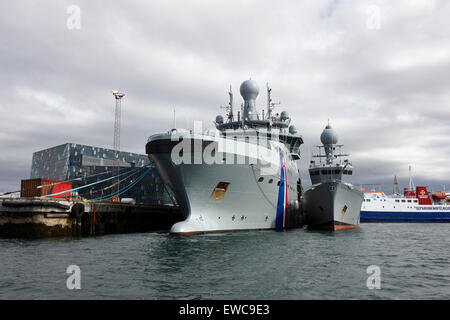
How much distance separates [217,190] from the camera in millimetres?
20031

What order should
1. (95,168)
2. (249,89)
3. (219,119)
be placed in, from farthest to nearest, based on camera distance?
(95,168)
(219,119)
(249,89)

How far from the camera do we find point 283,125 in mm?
33031

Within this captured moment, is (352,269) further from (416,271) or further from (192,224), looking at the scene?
(192,224)

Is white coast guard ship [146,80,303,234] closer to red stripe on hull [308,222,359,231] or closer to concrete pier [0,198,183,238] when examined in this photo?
red stripe on hull [308,222,359,231]

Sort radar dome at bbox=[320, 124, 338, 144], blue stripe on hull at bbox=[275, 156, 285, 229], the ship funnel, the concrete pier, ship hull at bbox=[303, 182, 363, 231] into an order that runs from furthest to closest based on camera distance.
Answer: radar dome at bbox=[320, 124, 338, 144]
the ship funnel
ship hull at bbox=[303, 182, 363, 231]
blue stripe on hull at bbox=[275, 156, 285, 229]
the concrete pier

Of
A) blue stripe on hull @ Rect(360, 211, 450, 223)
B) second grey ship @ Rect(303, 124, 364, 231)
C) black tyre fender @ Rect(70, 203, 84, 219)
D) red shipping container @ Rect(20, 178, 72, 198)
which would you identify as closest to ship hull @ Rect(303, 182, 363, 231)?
second grey ship @ Rect(303, 124, 364, 231)

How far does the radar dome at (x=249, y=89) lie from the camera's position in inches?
1224

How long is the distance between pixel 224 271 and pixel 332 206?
784 inches

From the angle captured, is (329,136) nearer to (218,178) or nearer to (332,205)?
(332,205)

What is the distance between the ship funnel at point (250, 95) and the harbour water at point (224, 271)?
17281 mm

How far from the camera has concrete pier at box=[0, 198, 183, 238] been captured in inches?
850

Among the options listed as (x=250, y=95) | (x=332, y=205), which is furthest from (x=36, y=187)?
(x=332, y=205)

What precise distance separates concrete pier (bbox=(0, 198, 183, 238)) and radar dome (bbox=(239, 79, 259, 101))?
16626mm
